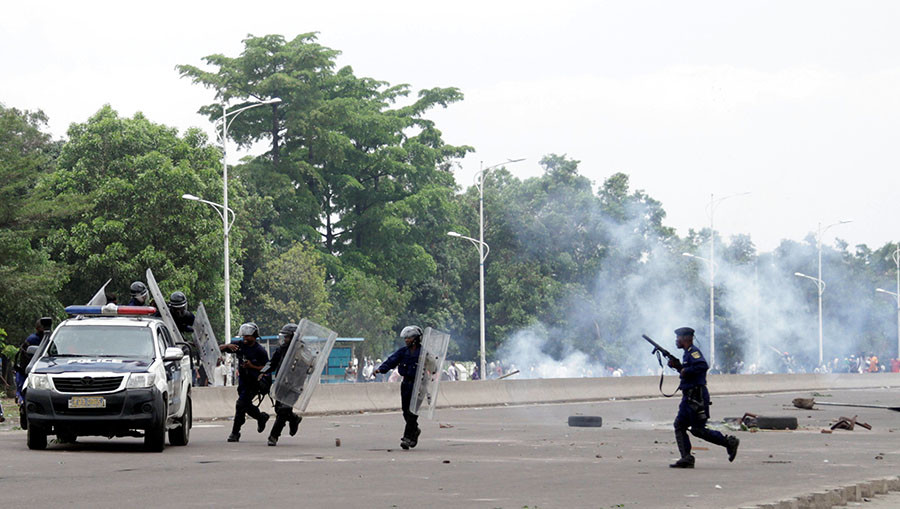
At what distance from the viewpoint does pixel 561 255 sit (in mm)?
94500

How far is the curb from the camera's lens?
36.6ft

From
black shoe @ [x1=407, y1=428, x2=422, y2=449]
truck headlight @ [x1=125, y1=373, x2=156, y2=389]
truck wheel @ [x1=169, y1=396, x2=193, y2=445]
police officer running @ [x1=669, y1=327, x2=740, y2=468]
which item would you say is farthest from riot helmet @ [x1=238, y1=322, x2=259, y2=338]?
police officer running @ [x1=669, y1=327, x2=740, y2=468]

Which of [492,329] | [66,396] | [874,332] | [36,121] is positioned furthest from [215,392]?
[874,332]

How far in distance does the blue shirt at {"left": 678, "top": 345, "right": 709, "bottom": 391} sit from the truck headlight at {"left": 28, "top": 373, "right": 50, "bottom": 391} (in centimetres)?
779

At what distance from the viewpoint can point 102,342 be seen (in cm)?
1878

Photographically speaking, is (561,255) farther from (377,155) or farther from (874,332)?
(874,332)

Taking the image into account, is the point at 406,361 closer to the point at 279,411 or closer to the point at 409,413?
the point at 409,413

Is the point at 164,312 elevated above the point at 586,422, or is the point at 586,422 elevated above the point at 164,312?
the point at 164,312

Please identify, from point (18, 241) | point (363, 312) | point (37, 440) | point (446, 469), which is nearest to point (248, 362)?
point (37, 440)

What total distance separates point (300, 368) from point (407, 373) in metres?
1.76

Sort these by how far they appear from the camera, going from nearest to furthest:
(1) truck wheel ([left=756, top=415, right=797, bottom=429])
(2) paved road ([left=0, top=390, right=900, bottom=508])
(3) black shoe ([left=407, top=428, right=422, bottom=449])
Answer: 1. (2) paved road ([left=0, top=390, right=900, bottom=508])
2. (3) black shoe ([left=407, top=428, right=422, bottom=449])
3. (1) truck wheel ([left=756, top=415, right=797, bottom=429])

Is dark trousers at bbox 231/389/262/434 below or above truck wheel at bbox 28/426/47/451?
above

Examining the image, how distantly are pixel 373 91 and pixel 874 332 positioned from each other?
47.3 meters

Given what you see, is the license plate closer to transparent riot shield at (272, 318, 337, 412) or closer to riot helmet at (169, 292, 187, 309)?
transparent riot shield at (272, 318, 337, 412)
